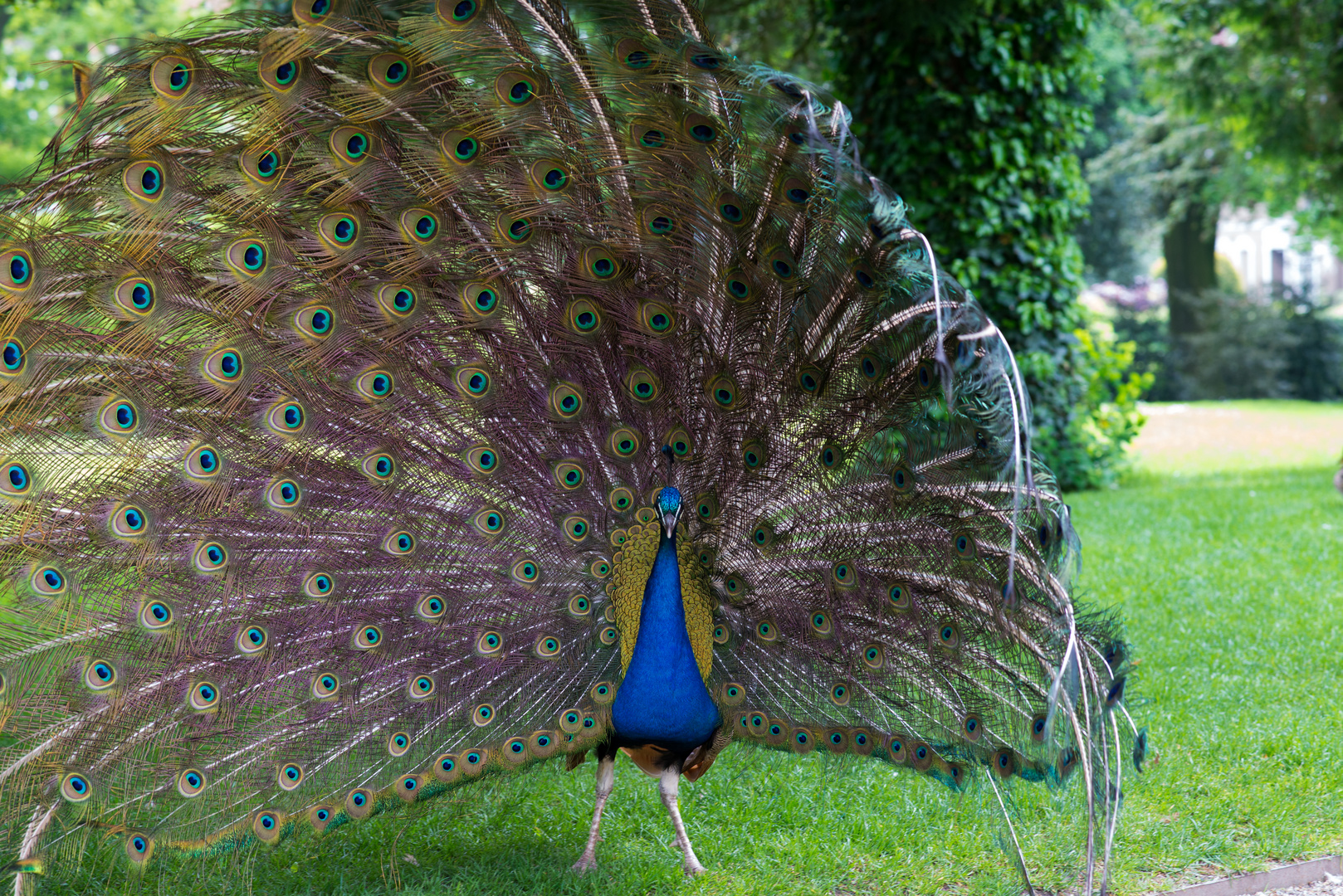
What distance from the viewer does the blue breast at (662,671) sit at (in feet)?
11.6

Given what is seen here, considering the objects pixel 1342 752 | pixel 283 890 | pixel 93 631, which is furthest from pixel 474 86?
pixel 1342 752

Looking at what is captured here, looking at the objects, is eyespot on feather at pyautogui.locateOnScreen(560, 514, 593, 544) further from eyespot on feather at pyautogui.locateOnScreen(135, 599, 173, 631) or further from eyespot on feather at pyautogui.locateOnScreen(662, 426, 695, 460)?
eyespot on feather at pyautogui.locateOnScreen(135, 599, 173, 631)

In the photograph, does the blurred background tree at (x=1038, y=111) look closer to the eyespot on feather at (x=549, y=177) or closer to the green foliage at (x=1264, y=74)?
the green foliage at (x=1264, y=74)

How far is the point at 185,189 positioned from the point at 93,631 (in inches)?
55.0

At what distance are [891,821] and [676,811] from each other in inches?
38.9

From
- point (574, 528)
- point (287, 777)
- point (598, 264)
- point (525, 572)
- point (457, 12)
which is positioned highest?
point (457, 12)

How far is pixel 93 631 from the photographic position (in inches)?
131

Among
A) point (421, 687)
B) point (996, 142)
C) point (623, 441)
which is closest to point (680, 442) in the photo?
point (623, 441)

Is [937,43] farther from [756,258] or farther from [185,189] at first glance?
[185,189]

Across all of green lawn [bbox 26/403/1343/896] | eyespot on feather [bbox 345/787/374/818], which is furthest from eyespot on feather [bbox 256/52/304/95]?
green lawn [bbox 26/403/1343/896]

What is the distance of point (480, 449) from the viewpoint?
3.67m

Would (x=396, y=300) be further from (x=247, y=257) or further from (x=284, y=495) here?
(x=284, y=495)

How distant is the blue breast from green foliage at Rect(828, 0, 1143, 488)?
21.2 feet

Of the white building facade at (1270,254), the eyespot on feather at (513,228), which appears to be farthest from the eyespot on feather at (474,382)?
the white building facade at (1270,254)
